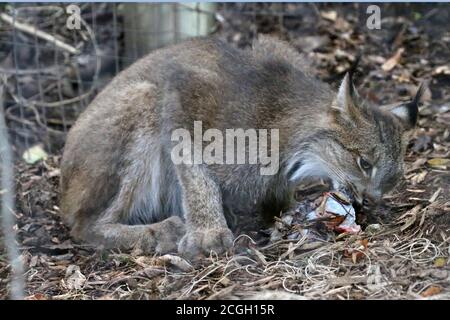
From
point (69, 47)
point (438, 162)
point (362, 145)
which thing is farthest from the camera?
point (69, 47)

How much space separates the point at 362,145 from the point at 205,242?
1287 mm

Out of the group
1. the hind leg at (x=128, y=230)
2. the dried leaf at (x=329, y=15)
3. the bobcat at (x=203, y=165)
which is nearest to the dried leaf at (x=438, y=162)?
the bobcat at (x=203, y=165)

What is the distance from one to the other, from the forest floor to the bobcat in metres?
0.25

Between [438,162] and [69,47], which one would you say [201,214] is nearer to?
[438,162]

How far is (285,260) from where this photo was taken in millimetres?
5504

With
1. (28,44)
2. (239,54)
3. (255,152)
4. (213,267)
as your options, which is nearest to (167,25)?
(28,44)

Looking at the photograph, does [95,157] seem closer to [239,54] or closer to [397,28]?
[239,54]

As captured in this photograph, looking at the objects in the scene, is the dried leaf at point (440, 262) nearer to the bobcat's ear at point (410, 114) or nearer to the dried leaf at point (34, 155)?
the bobcat's ear at point (410, 114)

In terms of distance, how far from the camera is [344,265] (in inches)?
209

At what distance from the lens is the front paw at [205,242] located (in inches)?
227

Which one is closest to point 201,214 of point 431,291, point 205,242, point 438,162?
point 205,242
